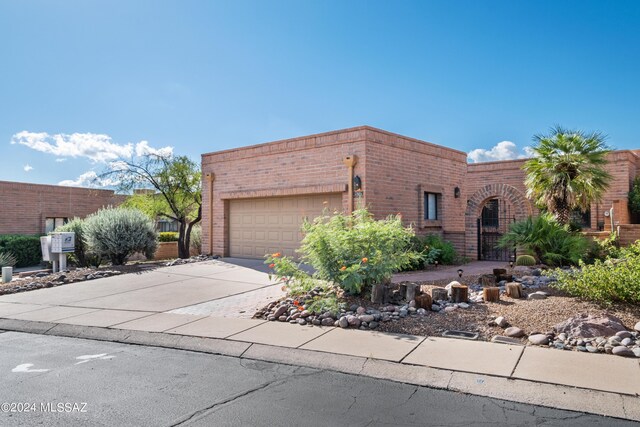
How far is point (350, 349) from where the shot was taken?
5.34 metres

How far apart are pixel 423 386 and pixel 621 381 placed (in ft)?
5.81

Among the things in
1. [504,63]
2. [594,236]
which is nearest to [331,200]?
[504,63]

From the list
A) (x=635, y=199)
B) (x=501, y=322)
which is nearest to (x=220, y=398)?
(x=501, y=322)

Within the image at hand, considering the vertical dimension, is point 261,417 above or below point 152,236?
below

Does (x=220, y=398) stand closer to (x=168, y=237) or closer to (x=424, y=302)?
(x=424, y=302)

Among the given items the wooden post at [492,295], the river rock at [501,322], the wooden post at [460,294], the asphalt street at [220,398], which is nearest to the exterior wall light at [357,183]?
the wooden post at [460,294]

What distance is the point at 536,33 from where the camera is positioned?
37.7 feet

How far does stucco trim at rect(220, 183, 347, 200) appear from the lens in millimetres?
12922

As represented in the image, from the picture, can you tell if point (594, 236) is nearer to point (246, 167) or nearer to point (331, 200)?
point (331, 200)

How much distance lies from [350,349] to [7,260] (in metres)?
16.4

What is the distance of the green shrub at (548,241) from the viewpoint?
1197 centimetres

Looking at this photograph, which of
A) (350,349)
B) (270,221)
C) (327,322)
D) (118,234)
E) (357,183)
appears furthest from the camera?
(270,221)

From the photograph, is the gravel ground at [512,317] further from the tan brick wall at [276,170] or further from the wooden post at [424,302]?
the tan brick wall at [276,170]

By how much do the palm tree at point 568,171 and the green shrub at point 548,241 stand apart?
146 centimetres
